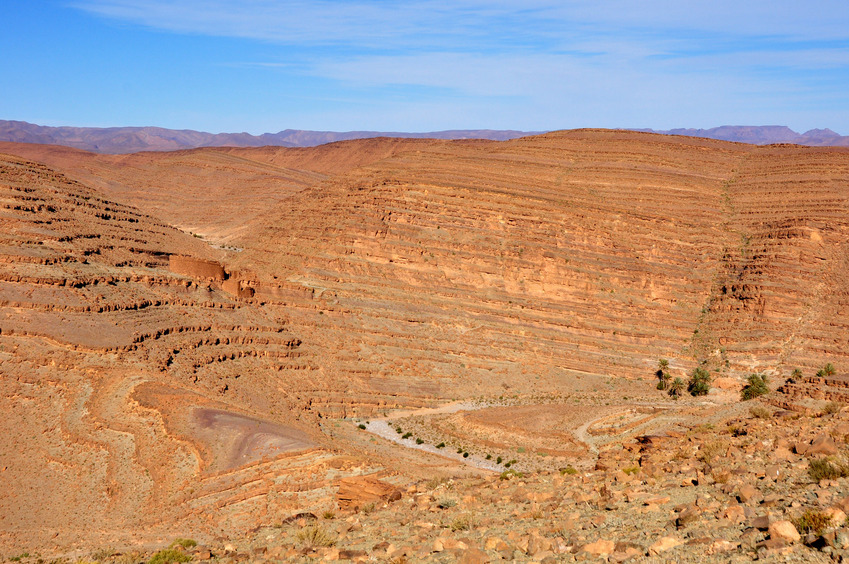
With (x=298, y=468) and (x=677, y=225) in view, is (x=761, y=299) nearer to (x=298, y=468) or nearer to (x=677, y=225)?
(x=677, y=225)

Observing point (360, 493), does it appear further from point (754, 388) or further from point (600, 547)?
point (754, 388)

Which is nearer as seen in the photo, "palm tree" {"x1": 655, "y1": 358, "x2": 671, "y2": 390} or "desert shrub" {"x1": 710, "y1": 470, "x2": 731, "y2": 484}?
"desert shrub" {"x1": 710, "y1": 470, "x2": 731, "y2": 484}

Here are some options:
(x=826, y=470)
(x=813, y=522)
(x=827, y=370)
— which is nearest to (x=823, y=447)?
(x=826, y=470)

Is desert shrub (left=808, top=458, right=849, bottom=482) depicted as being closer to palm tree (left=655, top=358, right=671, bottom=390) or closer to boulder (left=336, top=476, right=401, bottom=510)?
boulder (left=336, top=476, right=401, bottom=510)

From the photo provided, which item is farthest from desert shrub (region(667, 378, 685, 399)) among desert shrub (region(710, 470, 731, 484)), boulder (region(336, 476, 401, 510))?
desert shrub (region(710, 470, 731, 484))

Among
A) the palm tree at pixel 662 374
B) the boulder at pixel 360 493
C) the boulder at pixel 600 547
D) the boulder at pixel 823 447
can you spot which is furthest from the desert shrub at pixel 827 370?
the boulder at pixel 600 547

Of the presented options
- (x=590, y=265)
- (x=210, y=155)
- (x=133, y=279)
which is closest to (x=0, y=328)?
A: (x=133, y=279)
